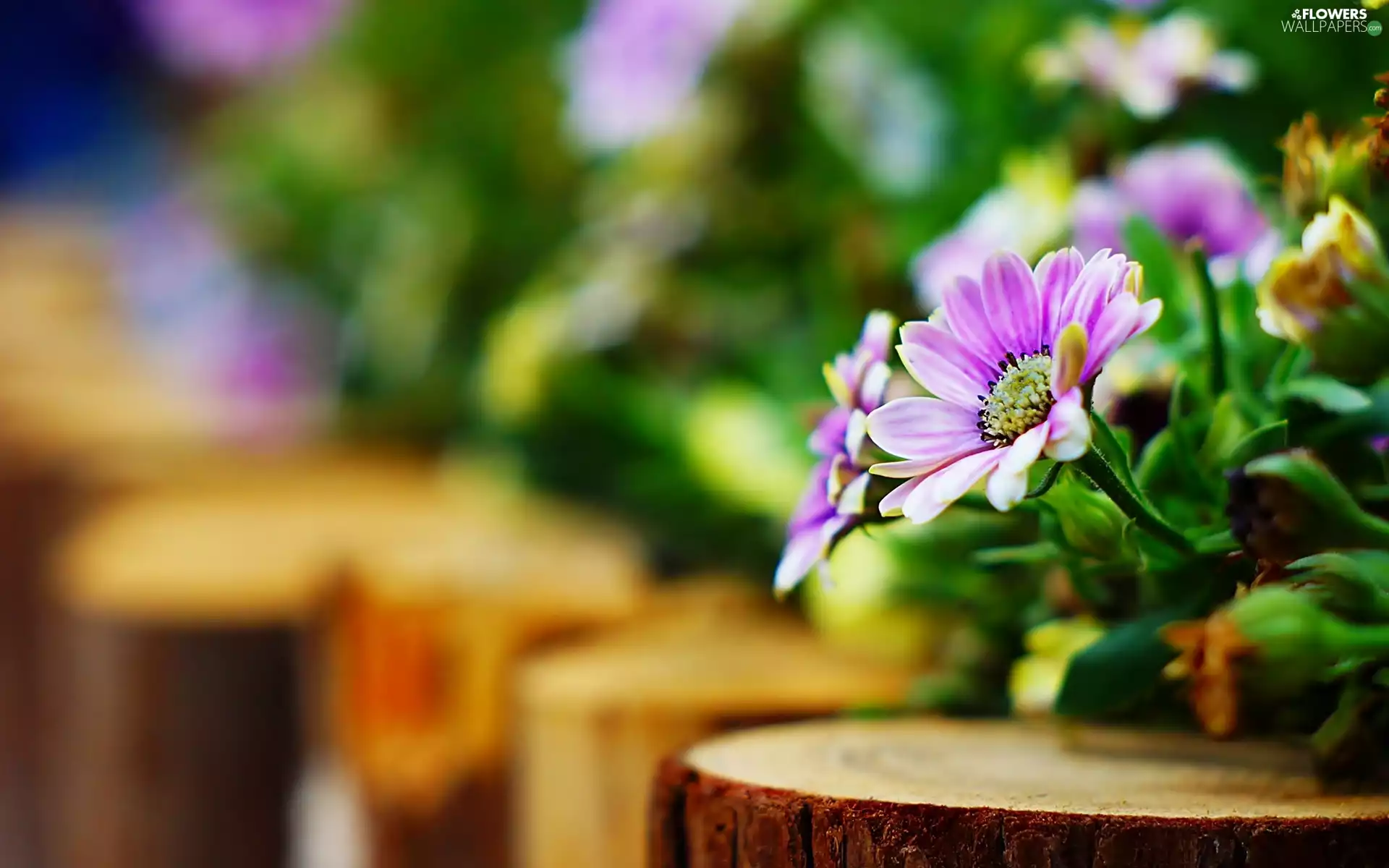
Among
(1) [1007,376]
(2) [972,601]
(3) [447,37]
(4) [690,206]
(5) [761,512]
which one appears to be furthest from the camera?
(3) [447,37]

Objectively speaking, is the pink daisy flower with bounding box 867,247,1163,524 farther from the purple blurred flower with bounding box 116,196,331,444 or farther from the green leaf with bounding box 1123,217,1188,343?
the purple blurred flower with bounding box 116,196,331,444

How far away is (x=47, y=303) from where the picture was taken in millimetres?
2518

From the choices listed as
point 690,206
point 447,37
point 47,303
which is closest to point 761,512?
point 690,206

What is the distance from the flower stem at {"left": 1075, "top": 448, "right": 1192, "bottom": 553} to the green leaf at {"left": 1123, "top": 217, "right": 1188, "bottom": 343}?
0.32 feet

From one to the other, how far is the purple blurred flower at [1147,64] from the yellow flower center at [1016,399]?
215 mm

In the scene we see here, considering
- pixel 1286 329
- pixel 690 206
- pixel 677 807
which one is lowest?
pixel 677 807

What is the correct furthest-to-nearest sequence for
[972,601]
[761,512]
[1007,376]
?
[761,512], [972,601], [1007,376]

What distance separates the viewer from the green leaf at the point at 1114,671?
36 centimetres

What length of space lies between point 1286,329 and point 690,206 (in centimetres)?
65

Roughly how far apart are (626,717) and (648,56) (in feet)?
1.41

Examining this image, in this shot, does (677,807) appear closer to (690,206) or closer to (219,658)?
(690,206)

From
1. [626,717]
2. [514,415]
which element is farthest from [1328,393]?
[514,415]

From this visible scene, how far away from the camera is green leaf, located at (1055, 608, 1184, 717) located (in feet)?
1.18

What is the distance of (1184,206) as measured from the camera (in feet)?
1.57
